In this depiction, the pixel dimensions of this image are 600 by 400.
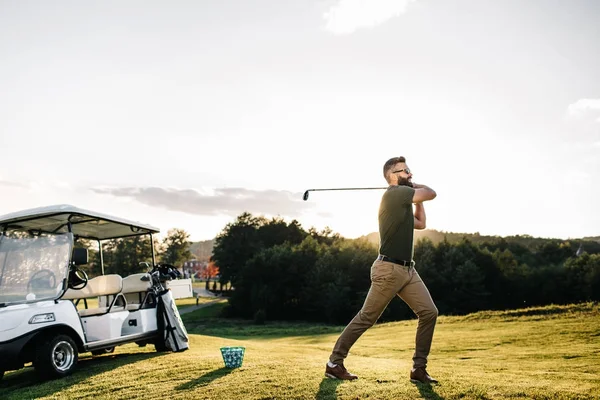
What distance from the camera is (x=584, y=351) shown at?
15.5 metres

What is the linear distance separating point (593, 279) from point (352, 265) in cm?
2271

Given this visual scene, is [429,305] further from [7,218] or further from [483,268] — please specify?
[483,268]

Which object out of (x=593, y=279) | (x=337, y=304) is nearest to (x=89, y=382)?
(x=337, y=304)

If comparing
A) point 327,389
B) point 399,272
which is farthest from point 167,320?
point 399,272

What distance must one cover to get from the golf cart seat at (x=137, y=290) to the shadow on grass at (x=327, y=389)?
21.3 feet

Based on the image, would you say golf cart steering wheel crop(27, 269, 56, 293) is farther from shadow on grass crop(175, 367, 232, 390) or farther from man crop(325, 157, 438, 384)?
man crop(325, 157, 438, 384)

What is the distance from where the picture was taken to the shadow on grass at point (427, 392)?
6.47 m

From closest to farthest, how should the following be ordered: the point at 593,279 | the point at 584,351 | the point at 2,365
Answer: the point at 2,365
the point at 584,351
the point at 593,279

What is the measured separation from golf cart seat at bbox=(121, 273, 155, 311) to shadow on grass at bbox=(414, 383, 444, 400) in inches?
299

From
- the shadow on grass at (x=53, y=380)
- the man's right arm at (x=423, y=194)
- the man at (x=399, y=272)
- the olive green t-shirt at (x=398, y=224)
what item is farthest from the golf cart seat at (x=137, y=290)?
the man's right arm at (x=423, y=194)

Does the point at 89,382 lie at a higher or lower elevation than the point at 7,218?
lower

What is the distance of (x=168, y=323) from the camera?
41.6 ft

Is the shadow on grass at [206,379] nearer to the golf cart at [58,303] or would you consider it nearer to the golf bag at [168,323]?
the golf cart at [58,303]

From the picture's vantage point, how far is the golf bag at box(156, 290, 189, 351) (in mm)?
12633
